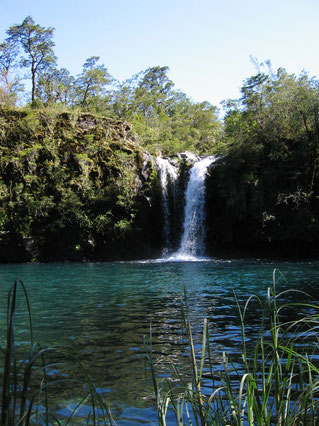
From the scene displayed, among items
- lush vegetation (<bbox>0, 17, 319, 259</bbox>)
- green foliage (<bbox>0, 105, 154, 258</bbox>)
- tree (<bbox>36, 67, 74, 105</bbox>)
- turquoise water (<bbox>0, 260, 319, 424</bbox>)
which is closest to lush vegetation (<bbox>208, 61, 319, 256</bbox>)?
lush vegetation (<bbox>0, 17, 319, 259</bbox>)

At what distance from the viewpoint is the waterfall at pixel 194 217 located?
23958 millimetres

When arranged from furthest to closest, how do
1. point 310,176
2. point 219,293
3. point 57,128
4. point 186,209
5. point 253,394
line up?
point 57,128 < point 186,209 < point 310,176 < point 219,293 < point 253,394

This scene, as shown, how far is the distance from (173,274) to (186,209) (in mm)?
10304

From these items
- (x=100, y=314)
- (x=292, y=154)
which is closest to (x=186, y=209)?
(x=292, y=154)

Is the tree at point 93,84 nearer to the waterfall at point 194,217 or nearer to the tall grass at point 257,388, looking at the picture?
the waterfall at point 194,217

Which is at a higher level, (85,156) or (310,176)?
(85,156)

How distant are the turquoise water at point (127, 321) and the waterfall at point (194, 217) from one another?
9.40 m

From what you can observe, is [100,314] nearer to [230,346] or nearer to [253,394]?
[230,346]

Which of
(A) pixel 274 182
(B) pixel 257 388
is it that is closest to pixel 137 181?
(A) pixel 274 182

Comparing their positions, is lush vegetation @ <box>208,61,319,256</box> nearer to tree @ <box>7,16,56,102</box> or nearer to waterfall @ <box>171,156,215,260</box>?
waterfall @ <box>171,156,215,260</box>

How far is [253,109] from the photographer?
2617cm

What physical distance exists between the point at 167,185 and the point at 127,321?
18.5m

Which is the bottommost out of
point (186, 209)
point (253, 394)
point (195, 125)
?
point (253, 394)

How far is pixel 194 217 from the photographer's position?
24406 millimetres
